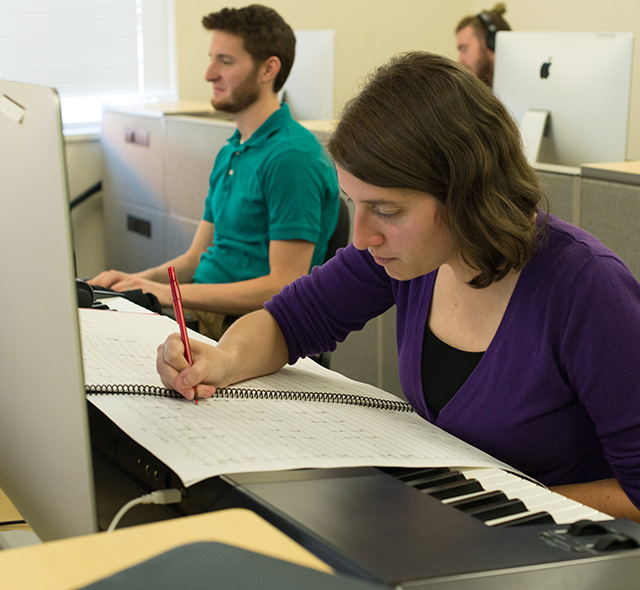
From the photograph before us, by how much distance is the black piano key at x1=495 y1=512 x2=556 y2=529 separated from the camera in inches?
29.2

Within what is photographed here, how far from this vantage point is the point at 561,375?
1.06 meters

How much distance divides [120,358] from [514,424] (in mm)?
543

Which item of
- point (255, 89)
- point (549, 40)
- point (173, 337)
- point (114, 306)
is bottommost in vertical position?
point (114, 306)

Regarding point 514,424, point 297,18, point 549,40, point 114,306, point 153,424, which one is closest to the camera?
point 153,424

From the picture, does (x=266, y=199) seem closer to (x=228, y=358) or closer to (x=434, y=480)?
(x=228, y=358)

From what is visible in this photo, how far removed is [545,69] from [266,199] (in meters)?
0.93

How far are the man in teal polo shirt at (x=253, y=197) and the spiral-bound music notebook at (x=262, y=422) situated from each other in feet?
3.09

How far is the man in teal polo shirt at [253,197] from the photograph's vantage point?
2.21 meters

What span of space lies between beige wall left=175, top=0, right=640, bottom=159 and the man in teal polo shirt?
5.48ft

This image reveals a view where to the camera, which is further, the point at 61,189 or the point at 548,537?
the point at 548,537

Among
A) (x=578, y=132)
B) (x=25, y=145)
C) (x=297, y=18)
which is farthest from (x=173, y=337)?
(x=297, y=18)

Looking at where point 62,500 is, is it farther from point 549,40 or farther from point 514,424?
point 549,40

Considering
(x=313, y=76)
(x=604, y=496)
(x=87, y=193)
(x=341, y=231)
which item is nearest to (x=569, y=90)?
(x=341, y=231)

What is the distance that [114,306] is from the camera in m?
1.62
